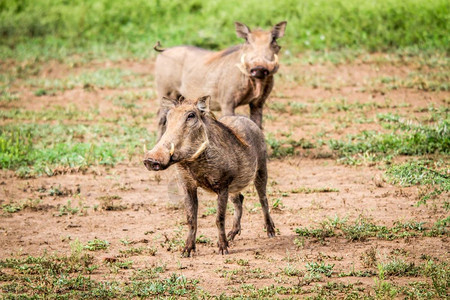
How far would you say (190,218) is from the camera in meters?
5.26

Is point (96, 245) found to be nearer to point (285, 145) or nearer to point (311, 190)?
point (311, 190)

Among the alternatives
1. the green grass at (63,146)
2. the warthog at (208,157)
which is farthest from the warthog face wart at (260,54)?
the warthog at (208,157)

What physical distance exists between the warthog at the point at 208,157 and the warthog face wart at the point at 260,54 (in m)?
1.91

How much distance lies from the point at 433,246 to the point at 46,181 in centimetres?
410

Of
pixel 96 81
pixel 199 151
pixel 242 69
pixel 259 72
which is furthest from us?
pixel 96 81

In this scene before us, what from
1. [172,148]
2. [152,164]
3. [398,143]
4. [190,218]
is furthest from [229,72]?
[152,164]

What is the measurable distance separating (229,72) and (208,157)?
317 centimetres

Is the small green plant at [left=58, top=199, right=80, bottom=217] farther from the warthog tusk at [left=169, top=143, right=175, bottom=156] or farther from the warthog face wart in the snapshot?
the warthog face wart

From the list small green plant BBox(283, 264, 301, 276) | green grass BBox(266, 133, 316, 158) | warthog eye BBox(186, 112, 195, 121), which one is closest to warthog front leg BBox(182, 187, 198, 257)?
warthog eye BBox(186, 112, 195, 121)

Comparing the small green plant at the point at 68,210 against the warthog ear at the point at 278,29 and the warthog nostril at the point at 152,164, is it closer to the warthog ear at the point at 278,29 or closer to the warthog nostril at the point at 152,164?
the warthog nostril at the point at 152,164

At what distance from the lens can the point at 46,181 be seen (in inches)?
295

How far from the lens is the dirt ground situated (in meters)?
4.97

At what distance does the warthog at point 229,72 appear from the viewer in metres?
7.73

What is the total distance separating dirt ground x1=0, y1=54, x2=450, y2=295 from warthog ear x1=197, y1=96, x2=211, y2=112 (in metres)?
1.07
